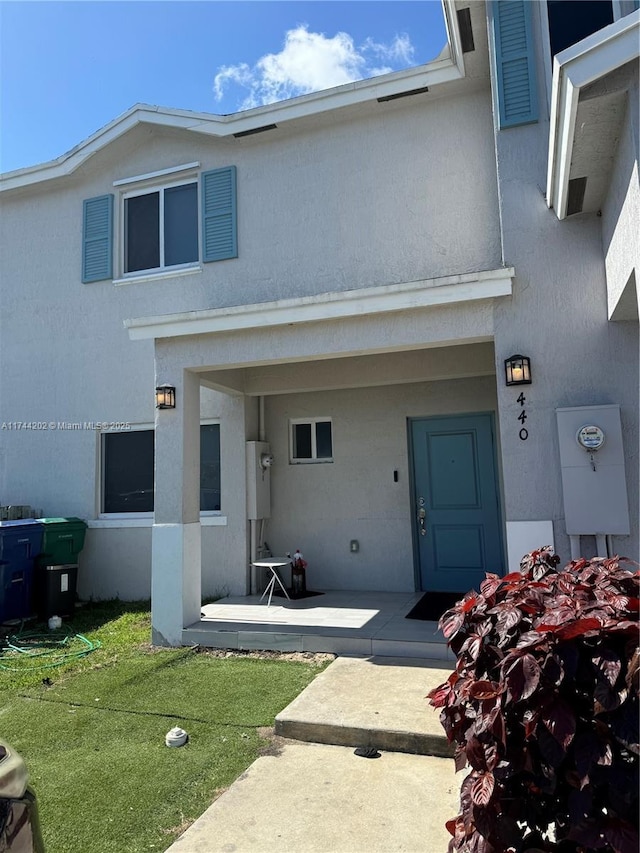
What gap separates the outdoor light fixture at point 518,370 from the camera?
5.15m

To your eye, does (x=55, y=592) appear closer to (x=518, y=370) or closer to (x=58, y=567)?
(x=58, y=567)

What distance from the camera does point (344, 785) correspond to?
3.43 m

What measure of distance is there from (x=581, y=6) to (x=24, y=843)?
7.62 m

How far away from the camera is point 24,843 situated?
5.76 feet

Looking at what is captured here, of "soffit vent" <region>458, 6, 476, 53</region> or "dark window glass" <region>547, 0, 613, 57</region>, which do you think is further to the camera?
"soffit vent" <region>458, 6, 476, 53</region>

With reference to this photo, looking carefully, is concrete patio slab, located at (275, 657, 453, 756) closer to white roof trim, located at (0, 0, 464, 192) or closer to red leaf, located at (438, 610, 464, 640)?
red leaf, located at (438, 610, 464, 640)

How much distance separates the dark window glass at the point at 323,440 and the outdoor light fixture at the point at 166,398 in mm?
2681

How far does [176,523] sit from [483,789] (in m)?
4.91

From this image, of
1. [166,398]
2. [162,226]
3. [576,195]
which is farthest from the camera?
[162,226]

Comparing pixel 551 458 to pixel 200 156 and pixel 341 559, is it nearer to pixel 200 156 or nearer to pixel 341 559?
pixel 341 559

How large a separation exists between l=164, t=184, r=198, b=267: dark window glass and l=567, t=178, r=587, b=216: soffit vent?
523 centimetres

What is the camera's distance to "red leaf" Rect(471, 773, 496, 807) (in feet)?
6.52

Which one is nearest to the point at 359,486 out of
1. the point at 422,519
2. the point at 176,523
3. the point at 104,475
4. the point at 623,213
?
the point at 422,519

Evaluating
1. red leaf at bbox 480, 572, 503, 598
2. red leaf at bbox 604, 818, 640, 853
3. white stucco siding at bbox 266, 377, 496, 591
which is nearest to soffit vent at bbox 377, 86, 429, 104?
white stucco siding at bbox 266, 377, 496, 591
